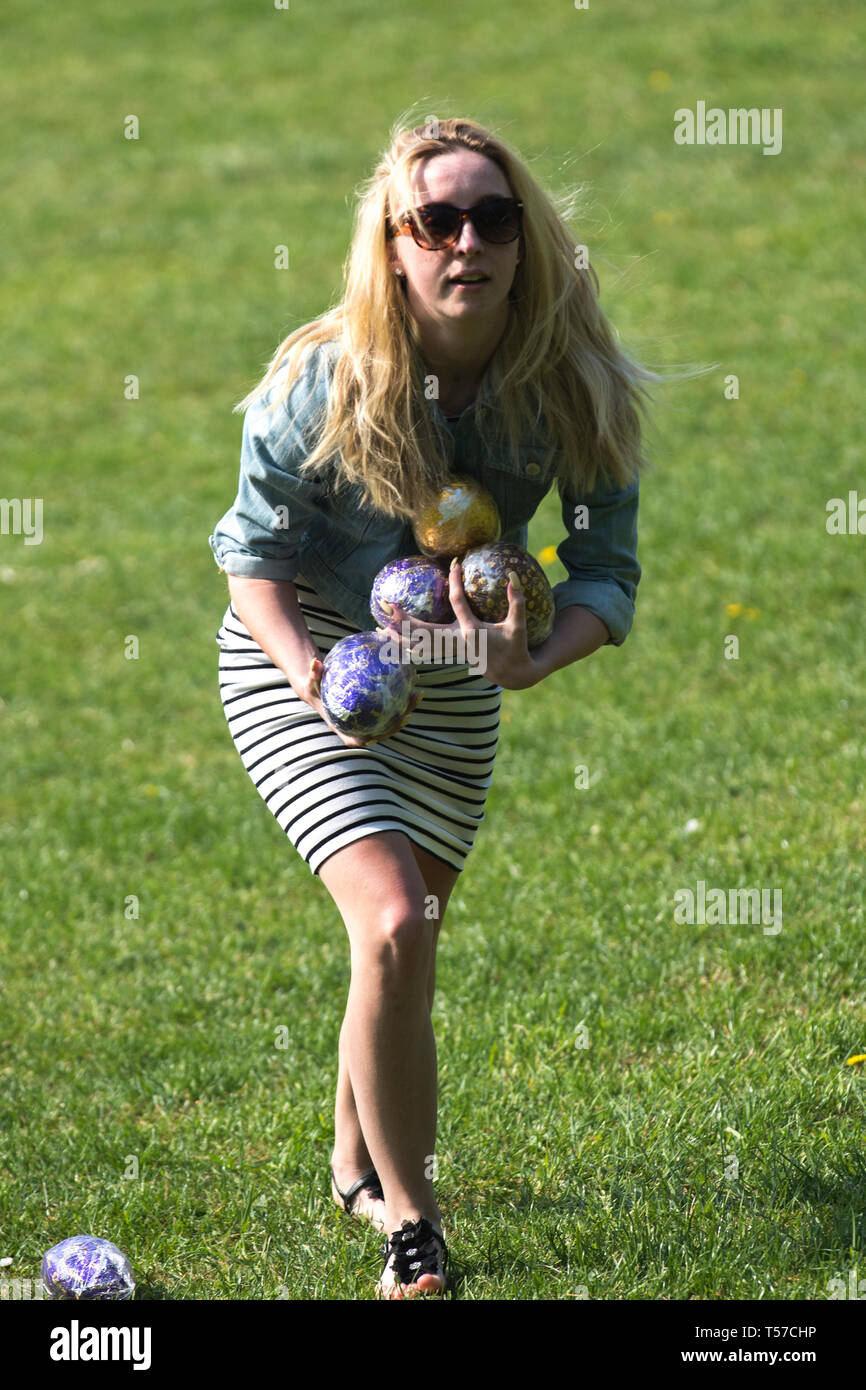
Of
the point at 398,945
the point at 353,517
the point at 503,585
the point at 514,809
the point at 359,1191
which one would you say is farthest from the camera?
the point at 514,809

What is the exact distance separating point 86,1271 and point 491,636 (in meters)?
1.65

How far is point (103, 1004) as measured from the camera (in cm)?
482

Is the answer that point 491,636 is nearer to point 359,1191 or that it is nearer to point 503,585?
point 503,585

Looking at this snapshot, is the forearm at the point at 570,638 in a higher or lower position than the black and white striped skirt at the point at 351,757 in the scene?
higher

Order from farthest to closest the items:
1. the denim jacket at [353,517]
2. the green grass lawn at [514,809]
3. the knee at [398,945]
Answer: the green grass lawn at [514,809], the denim jacket at [353,517], the knee at [398,945]

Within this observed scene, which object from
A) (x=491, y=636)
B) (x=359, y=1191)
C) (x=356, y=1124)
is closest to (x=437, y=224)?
(x=491, y=636)

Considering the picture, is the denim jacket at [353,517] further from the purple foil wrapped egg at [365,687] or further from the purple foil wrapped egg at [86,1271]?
the purple foil wrapped egg at [86,1271]

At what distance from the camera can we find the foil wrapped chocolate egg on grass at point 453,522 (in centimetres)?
320

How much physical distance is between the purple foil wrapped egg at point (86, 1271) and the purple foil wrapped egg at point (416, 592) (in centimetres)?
153

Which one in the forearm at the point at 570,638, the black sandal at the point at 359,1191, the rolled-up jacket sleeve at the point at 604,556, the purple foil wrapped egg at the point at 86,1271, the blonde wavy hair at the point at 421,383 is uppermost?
the blonde wavy hair at the point at 421,383

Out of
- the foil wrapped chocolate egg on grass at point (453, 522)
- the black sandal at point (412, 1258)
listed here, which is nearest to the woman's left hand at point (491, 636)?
the foil wrapped chocolate egg on grass at point (453, 522)

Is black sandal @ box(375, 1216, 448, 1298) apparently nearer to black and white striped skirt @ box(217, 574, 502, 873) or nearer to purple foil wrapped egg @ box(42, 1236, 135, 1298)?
purple foil wrapped egg @ box(42, 1236, 135, 1298)

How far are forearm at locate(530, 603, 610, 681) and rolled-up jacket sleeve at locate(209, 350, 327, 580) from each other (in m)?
0.58

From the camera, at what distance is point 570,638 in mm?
3242
